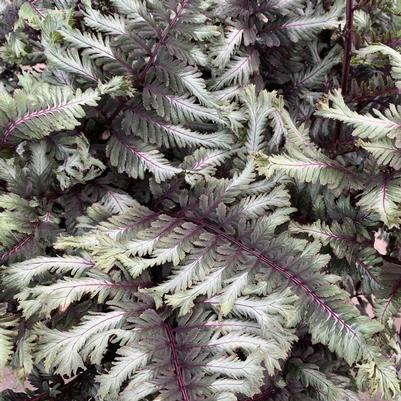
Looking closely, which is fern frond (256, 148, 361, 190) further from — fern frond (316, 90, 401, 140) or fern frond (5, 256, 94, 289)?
fern frond (5, 256, 94, 289)

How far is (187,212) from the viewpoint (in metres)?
1.03

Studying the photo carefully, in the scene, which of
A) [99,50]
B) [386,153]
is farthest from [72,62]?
[386,153]

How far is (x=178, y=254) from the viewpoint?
923 millimetres

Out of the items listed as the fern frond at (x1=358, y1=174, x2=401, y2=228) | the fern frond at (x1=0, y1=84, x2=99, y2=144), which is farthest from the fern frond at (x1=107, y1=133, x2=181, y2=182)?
the fern frond at (x1=358, y1=174, x2=401, y2=228)

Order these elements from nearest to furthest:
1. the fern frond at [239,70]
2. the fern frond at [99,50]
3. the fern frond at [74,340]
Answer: the fern frond at [74,340], the fern frond at [99,50], the fern frond at [239,70]

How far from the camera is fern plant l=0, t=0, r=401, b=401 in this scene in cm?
88

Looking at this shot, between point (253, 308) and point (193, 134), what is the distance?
35 cm

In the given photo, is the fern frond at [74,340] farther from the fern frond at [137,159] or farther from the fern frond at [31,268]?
the fern frond at [137,159]

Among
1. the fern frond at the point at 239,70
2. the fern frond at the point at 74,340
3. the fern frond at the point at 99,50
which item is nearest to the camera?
the fern frond at the point at 74,340

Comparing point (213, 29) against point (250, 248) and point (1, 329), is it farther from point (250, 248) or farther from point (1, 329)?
point (1, 329)

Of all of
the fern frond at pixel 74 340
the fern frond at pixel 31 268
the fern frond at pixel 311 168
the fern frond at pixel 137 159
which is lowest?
the fern frond at pixel 74 340

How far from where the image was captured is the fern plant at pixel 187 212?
0.88 meters

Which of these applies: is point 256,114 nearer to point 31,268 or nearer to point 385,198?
point 385,198

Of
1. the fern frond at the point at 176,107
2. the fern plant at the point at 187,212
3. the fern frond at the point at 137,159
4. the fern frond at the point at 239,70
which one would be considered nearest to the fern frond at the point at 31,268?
the fern plant at the point at 187,212
